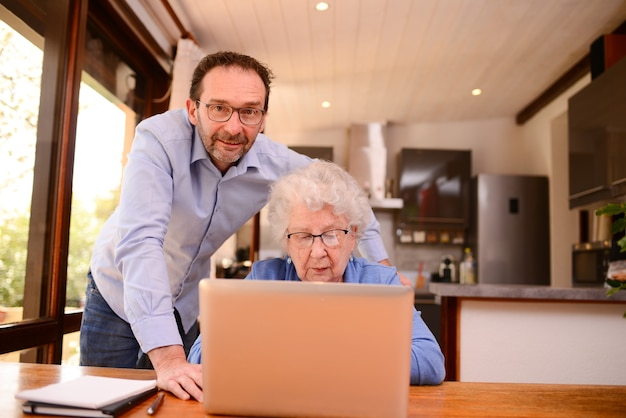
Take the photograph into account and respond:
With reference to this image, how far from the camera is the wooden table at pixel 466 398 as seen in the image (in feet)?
3.20

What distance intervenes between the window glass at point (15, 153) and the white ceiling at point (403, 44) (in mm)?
→ 1137

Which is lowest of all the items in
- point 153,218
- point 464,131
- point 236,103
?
point 153,218

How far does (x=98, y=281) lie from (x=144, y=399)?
0.94 meters

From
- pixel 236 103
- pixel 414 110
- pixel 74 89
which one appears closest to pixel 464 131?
pixel 414 110

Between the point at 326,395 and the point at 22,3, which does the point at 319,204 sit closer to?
the point at 326,395

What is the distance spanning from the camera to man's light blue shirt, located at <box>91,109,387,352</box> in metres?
1.34

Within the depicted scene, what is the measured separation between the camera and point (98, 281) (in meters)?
1.86

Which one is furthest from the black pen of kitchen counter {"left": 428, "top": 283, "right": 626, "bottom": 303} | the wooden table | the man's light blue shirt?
kitchen counter {"left": 428, "top": 283, "right": 626, "bottom": 303}

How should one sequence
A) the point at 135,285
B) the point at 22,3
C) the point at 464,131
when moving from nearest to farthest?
the point at 135,285, the point at 22,3, the point at 464,131

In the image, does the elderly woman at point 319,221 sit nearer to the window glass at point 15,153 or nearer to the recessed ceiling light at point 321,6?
the window glass at point 15,153

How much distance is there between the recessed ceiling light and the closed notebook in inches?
110

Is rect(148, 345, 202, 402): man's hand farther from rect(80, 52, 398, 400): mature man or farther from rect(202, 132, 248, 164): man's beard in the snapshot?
rect(202, 132, 248, 164): man's beard

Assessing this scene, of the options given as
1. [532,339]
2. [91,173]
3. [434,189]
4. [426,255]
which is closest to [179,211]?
[91,173]

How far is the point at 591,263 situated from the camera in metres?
3.85
